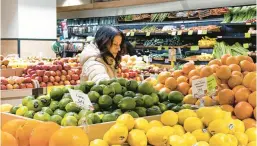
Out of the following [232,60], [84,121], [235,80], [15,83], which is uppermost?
[232,60]

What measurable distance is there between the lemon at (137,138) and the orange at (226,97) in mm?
887

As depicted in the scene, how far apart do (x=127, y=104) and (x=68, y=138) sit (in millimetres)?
622

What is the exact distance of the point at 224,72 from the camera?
285 cm

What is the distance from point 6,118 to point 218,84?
1433mm

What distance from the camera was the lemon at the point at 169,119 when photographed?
224 centimetres

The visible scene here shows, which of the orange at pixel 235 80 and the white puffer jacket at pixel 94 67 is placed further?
the white puffer jacket at pixel 94 67

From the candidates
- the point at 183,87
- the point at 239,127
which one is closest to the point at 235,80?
the point at 183,87

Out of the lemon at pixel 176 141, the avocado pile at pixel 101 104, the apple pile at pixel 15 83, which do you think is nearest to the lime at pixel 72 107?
the avocado pile at pixel 101 104

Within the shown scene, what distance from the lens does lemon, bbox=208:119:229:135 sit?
2105 mm

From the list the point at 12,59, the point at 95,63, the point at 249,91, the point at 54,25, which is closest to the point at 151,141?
the point at 249,91

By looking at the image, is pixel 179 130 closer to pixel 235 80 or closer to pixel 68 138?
pixel 68 138

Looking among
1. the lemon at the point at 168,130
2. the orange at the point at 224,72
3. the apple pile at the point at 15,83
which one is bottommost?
the apple pile at the point at 15,83

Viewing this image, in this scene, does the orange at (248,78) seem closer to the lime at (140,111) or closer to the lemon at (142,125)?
the lime at (140,111)

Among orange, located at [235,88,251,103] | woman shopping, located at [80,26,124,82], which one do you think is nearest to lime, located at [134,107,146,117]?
orange, located at [235,88,251,103]
